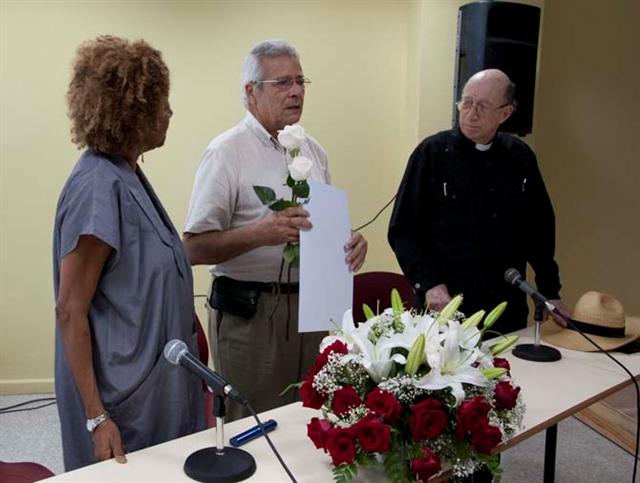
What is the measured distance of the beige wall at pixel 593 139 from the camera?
408cm

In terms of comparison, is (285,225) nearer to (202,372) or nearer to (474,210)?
(202,372)

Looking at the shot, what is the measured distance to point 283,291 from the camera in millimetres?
2004

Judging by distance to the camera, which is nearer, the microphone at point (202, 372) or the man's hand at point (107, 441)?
the microphone at point (202, 372)

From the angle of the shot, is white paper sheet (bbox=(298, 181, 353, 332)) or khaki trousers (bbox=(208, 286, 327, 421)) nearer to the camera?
white paper sheet (bbox=(298, 181, 353, 332))

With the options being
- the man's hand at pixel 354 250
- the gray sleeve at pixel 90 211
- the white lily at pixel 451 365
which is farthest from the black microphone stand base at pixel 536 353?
the gray sleeve at pixel 90 211

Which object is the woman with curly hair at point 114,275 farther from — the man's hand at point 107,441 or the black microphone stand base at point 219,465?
the black microphone stand base at point 219,465

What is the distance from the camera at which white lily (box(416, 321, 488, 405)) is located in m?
1.18

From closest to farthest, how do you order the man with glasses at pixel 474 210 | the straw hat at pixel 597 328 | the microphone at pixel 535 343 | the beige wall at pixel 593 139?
the microphone at pixel 535 343 < the straw hat at pixel 597 328 < the man with glasses at pixel 474 210 < the beige wall at pixel 593 139

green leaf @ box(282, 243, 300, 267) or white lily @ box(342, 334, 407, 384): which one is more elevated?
green leaf @ box(282, 243, 300, 267)

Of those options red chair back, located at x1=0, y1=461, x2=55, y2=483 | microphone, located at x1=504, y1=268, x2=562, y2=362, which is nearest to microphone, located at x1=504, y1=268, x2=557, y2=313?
microphone, located at x1=504, y1=268, x2=562, y2=362

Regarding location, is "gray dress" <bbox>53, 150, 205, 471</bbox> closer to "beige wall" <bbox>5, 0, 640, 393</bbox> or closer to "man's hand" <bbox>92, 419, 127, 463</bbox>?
"man's hand" <bbox>92, 419, 127, 463</bbox>

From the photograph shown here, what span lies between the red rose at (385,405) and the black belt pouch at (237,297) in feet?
2.86

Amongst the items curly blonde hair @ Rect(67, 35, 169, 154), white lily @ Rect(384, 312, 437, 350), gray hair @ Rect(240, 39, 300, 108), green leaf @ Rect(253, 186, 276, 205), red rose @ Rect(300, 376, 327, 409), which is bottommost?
red rose @ Rect(300, 376, 327, 409)

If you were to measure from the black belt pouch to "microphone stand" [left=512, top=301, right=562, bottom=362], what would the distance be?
92cm
